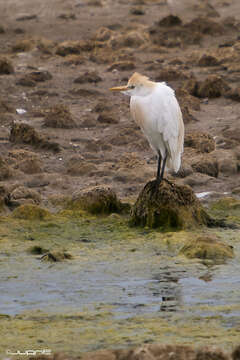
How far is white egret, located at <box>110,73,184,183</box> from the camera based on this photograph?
10133 millimetres

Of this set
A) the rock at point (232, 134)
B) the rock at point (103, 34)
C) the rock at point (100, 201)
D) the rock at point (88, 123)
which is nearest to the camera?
the rock at point (100, 201)

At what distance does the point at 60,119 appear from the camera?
15.9 meters

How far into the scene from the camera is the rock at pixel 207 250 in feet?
31.1

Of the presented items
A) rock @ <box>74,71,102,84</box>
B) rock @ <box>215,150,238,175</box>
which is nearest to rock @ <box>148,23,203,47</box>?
rock @ <box>74,71,102,84</box>

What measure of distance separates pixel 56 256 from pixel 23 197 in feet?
8.41

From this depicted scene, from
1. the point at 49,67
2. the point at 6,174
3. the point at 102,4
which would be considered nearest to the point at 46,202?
the point at 6,174

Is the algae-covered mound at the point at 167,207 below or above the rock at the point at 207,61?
above

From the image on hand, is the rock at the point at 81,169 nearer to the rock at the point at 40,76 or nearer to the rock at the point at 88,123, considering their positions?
the rock at the point at 88,123

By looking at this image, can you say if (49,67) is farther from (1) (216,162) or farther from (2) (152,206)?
(2) (152,206)

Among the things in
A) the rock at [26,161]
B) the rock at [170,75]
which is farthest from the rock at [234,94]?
the rock at [26,161]

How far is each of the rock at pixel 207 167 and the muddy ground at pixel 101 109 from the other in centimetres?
1

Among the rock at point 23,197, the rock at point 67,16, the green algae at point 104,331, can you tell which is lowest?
the rock at point 23,197

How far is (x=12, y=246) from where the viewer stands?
33.2 ft

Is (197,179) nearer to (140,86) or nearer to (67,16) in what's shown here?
(140,86)
